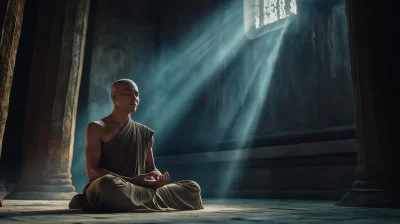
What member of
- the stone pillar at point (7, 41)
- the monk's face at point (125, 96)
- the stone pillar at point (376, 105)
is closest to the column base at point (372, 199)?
the stone pillar at point (376, 105)

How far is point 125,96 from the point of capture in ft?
10.3

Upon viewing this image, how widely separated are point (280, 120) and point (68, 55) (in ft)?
11.8

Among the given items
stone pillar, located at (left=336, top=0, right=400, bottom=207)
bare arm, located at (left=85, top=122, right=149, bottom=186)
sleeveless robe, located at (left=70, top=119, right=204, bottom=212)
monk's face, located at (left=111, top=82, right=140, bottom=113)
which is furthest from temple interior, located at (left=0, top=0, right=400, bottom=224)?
monk's face, located at (left=111, top=82, right=140, bottom=113)

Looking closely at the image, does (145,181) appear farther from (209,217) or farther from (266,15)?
(266,15)

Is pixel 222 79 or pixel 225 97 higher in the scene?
pixel 222 79

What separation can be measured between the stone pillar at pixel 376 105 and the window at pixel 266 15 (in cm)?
280

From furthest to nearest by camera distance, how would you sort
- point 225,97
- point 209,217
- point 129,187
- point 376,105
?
point 225,97, point 376,105, point 129,187, point 209,217

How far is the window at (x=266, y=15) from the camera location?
6802 mm

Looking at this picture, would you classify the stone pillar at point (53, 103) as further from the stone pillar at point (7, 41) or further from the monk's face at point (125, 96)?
the monk's face at point (125, 96)

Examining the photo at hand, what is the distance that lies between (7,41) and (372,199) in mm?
3526

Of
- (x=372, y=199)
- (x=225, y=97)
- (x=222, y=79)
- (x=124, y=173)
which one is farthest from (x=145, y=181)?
(x=222, y=79)

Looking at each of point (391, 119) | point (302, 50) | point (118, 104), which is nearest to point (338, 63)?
point (302, 50)

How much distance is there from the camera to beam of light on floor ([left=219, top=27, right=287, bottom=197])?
22.6ft

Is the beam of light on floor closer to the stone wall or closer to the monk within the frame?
the stone wall
